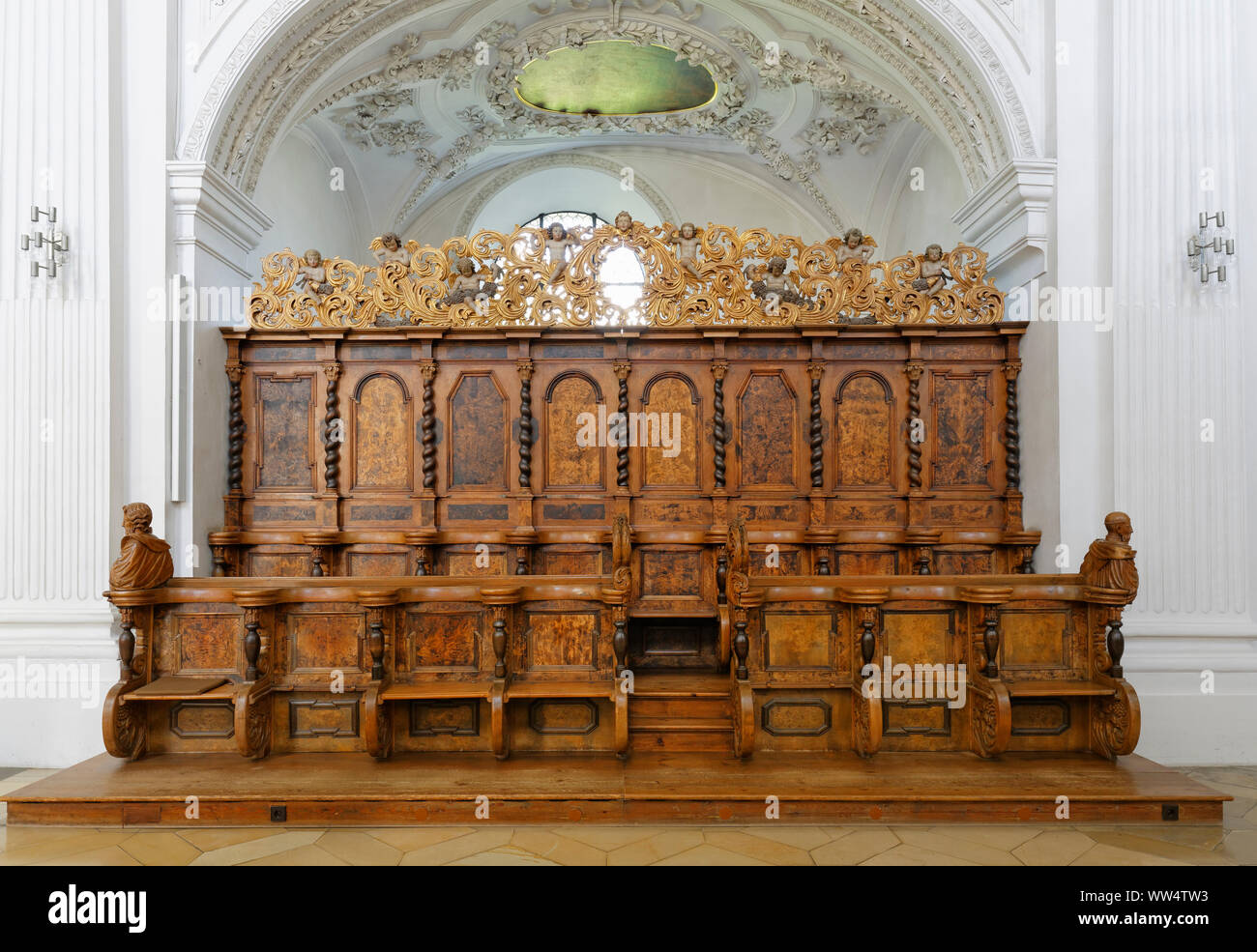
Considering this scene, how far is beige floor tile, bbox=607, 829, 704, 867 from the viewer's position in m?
3.61

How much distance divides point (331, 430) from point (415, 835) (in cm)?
360

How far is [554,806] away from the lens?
13.3ft

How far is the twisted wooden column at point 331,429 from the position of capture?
6.43 metres

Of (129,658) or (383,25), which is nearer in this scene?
(129,658)

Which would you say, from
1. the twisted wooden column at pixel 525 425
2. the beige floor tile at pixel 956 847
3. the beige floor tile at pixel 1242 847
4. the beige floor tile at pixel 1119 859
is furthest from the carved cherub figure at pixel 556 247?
the beige floor tile at pixel 1242 847

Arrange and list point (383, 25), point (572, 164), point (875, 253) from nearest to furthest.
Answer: point (383, 25)
point (875, 253)
point (572, 164)

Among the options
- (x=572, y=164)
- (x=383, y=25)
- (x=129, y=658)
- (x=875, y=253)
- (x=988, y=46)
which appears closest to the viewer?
(x=129, y=658)

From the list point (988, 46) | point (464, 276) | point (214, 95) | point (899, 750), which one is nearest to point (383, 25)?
point (214, 95)

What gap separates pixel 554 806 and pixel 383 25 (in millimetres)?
6643

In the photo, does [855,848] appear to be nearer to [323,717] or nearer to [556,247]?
[323,717]

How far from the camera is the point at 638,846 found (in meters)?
3.77

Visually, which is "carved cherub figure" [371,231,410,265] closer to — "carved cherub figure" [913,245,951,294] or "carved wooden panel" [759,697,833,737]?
"carved cherub figure" [913,245,951,294]

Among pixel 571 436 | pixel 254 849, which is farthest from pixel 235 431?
pixel 254 849

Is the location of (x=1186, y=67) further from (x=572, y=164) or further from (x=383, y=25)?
(x=572, y=164)
